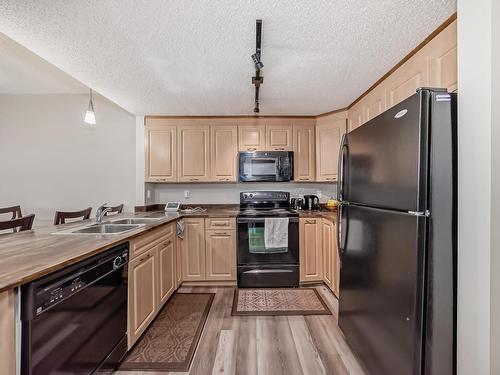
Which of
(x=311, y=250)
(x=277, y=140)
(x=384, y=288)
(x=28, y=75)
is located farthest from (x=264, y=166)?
(x=28, y=75)

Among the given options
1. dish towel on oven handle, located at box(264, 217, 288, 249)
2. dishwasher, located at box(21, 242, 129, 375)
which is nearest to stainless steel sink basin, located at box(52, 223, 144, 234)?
dishwasher, located at box(21, 242, 129, 375)

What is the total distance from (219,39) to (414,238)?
1689 mm

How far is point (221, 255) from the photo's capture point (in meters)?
3.03

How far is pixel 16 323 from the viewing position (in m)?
0.94

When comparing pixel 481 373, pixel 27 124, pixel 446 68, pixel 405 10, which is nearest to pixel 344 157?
pixel 446 68

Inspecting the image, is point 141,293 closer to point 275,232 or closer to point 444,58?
point 275,232

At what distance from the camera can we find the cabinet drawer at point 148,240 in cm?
177

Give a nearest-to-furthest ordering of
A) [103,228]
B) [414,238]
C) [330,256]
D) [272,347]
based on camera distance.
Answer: [414,238], [272,347], [103,228], [330,256]

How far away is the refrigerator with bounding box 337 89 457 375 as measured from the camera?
3.53 feet

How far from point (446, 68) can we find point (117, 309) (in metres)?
2.61

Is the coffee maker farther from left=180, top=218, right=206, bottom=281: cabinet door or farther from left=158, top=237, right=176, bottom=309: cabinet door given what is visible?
left=158, top=237, right=176, bottom=309: cabinet door

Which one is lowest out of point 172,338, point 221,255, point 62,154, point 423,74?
point 172,338

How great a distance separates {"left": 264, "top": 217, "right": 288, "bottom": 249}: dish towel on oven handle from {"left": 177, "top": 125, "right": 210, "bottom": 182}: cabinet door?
47.7 inches

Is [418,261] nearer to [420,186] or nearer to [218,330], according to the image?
[420,186]
